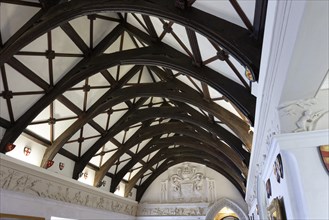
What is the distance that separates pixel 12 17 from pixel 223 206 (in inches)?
401

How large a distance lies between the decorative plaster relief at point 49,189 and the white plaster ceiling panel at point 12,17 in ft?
8.07

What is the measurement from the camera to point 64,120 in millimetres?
6156

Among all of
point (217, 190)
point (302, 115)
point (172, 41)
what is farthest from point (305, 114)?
point (217, 190)

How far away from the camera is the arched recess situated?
1054 centimetres

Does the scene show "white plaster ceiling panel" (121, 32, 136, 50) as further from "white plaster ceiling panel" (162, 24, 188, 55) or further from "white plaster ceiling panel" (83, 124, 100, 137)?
"white plaster ceiling panel" (83, 124, 100, 137)

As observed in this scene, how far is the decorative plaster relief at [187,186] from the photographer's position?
37.5ft

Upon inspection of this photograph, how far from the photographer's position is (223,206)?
428 inches

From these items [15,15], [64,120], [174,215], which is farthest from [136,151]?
[15,15]

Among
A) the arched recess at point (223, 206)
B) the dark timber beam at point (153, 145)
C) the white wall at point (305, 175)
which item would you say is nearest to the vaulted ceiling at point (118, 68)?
the white wall at point (305, 175)

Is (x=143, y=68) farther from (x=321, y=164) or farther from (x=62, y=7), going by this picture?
(x=321, y=164)

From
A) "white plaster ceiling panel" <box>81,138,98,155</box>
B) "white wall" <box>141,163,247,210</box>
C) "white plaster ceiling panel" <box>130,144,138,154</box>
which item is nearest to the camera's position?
"white plaster ceiling panel" <box>81,138,98,155</box>

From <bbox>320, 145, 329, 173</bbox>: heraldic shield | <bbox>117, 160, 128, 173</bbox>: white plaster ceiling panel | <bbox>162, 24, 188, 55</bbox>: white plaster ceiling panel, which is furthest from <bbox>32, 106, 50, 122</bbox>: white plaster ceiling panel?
<bbox>320, 145, 329, 173</bbox>: heraldic shield

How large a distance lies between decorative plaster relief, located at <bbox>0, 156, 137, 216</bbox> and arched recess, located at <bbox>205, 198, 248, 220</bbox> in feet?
13.5

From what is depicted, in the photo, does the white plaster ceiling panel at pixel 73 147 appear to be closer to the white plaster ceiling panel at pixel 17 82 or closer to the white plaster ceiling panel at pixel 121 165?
the white plaster ceiling panel at pixel 17 82
